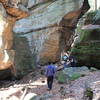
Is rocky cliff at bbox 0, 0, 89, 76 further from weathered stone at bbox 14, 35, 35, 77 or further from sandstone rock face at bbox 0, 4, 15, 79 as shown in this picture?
sandstone rock face at bbox 0, 4, 15, 79

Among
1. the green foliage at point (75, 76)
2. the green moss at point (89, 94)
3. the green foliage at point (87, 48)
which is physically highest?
the green foliage at point (87, 48)

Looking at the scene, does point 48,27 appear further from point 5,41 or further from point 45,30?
point 5,41

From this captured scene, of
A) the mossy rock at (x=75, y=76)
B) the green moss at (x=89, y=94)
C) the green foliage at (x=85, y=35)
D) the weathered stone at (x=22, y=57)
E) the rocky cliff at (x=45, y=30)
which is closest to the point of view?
the green moss at (x=89, y=94)

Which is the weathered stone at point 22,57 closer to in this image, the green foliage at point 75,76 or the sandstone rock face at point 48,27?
the sandstone rock face at point 48,27

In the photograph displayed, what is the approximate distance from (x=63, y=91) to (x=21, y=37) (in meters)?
8.38

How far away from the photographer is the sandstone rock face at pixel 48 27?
20.2 metres

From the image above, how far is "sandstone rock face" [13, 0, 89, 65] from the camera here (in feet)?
66.4

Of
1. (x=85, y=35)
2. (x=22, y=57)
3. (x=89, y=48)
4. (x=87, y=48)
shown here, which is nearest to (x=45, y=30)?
(x=22, y=57)

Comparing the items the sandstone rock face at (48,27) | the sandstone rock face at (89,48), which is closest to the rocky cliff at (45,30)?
the sandstone rock face at (48,27)

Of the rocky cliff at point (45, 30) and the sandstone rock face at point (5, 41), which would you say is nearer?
the sandstone rock face at point (5, 41)

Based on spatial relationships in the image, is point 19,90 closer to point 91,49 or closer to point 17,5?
point 17,5

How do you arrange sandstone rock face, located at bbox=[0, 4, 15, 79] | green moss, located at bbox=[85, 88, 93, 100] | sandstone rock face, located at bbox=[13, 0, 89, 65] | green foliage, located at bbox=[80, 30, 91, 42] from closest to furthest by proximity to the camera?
green moss, located at bbox=[85, 88, 93, 100], sandstone rock face, located at bbox=[0, 4, 15, 79], green foliage, located at bbox=[80, 30, 91, 42], sandstone rock face, located at bbox=[13, 0, 89, 65]

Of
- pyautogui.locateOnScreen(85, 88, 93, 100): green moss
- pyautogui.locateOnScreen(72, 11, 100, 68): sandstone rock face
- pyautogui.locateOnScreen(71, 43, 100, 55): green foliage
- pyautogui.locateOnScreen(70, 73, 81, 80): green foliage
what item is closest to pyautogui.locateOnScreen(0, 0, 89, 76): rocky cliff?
pyautogui.locateOnScreen(72, 11, 100, 68): sandstone rock face

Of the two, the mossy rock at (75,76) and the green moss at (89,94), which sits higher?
the green moss at (89,94)
